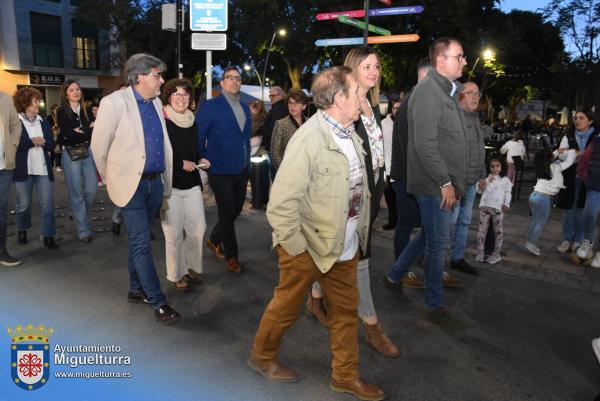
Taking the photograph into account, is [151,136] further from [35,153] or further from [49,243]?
[49,243]

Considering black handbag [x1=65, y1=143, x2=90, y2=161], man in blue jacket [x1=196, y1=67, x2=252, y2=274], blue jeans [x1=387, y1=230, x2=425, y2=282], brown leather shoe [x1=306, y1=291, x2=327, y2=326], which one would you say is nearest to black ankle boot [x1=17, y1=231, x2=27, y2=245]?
black handbag [x1=65, y1=143, x2=90, y2=161]

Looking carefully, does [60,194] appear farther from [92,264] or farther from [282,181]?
[282,181]

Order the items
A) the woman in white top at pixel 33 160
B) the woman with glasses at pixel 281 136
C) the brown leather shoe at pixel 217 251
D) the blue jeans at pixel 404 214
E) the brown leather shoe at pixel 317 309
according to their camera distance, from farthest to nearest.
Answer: the woman in white top at pixel 33 160
the brown leather shoe at pixel 217 251
the woman with glasses at pixel 281 136
the blue jeans at pixel 404 214
the brown leather shoe at pixel 317 309

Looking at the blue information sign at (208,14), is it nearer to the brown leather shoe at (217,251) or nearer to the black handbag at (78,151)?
the black handbag at (78,151)

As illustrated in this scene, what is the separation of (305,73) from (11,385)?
40.6 metres

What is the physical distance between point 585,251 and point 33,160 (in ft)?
22.5

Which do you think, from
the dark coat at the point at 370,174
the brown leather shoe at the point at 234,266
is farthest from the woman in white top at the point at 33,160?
the dark coat at the point at 370,174

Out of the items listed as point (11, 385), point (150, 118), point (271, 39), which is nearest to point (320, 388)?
point (11, 385)

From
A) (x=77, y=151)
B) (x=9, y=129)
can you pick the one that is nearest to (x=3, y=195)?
(x=9, y=129)

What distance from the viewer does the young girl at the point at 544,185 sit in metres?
6.34

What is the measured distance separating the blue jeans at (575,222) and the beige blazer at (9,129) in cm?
680

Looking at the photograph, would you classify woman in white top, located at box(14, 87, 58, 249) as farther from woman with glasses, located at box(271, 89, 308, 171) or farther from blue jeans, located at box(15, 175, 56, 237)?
woman with glasses, located at box(271, 89, 308, 171)

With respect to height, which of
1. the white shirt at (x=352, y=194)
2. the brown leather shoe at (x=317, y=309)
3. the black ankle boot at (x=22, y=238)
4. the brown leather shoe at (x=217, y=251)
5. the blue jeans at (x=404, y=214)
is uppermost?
the white shirt at (x=352, y=194)

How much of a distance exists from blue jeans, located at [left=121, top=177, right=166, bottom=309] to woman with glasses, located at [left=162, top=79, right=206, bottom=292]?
44cm
